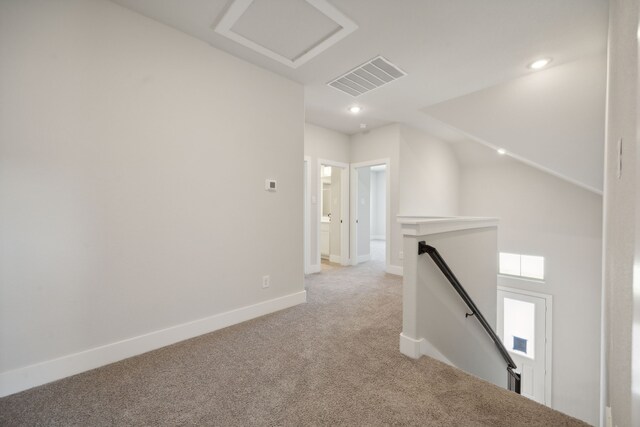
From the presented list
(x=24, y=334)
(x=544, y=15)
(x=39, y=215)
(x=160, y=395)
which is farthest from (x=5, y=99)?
(x=544, y=15)

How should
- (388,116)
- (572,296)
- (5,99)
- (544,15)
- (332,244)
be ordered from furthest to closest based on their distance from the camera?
(332,244) < (572,296) < (388,116) < (544,15) < (5,99)

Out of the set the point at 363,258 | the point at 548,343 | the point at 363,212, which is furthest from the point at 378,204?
the point at 548,343

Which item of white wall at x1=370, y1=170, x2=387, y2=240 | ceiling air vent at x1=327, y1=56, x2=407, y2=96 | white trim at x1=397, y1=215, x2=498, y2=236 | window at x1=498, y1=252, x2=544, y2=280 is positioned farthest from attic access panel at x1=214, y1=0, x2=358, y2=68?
white wall at x1=370, y1=170, x2=387, y2=240

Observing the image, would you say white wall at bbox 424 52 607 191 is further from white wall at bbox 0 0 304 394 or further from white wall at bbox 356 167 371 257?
white wall at bbox 0 0 304 394

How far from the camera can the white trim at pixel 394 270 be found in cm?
466

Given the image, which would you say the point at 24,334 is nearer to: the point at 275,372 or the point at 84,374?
the point at 84,374

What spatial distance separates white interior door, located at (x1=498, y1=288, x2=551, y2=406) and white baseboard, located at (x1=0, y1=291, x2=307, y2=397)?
18.4 ft

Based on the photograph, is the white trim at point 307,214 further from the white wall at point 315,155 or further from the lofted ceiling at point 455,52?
the lofted ceiling at point 455,52

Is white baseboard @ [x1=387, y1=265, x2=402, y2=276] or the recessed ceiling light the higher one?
the recessed ceiling light

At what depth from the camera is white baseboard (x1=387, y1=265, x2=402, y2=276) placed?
466 cm

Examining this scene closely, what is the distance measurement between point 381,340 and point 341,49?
2742 mm

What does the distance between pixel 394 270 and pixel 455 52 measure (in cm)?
345

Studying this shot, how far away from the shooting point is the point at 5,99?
1.59 m

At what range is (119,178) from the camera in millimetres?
1985
